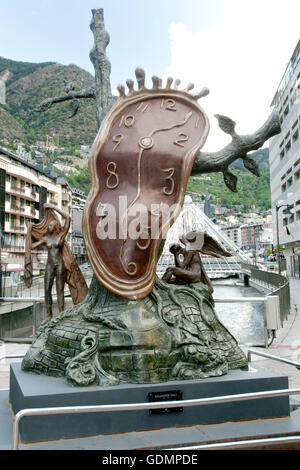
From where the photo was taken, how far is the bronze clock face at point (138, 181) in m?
5.51

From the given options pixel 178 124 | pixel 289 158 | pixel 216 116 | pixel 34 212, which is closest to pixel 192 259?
pixel 178 124

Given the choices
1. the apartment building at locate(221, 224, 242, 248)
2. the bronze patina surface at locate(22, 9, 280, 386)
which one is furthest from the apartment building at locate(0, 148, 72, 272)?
the apartment building at locate(221, 224, 242, 248)

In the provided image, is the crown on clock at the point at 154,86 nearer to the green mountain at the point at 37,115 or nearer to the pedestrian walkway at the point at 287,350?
the pedestrian walkway at the point at 287,350

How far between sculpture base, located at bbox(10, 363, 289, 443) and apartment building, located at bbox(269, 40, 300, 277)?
29.3 meters

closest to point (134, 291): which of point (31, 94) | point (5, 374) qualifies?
point (5, 374)

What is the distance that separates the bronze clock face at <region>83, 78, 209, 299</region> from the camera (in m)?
5.51

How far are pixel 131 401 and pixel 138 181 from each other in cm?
285

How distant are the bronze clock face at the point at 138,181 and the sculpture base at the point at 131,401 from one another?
1306 mm

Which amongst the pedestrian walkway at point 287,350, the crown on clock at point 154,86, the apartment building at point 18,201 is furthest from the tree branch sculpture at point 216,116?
the apartment building at point 18,201

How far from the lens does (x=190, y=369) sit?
497 cm

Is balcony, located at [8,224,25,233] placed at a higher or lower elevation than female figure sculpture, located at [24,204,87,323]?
higher

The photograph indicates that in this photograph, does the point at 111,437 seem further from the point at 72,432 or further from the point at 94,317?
the point at 94,317

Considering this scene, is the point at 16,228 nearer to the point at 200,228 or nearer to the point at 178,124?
the point at 200,228

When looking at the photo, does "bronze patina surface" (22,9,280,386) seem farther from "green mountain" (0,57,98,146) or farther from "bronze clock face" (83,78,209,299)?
"green mountain" (0,57,98,146)
